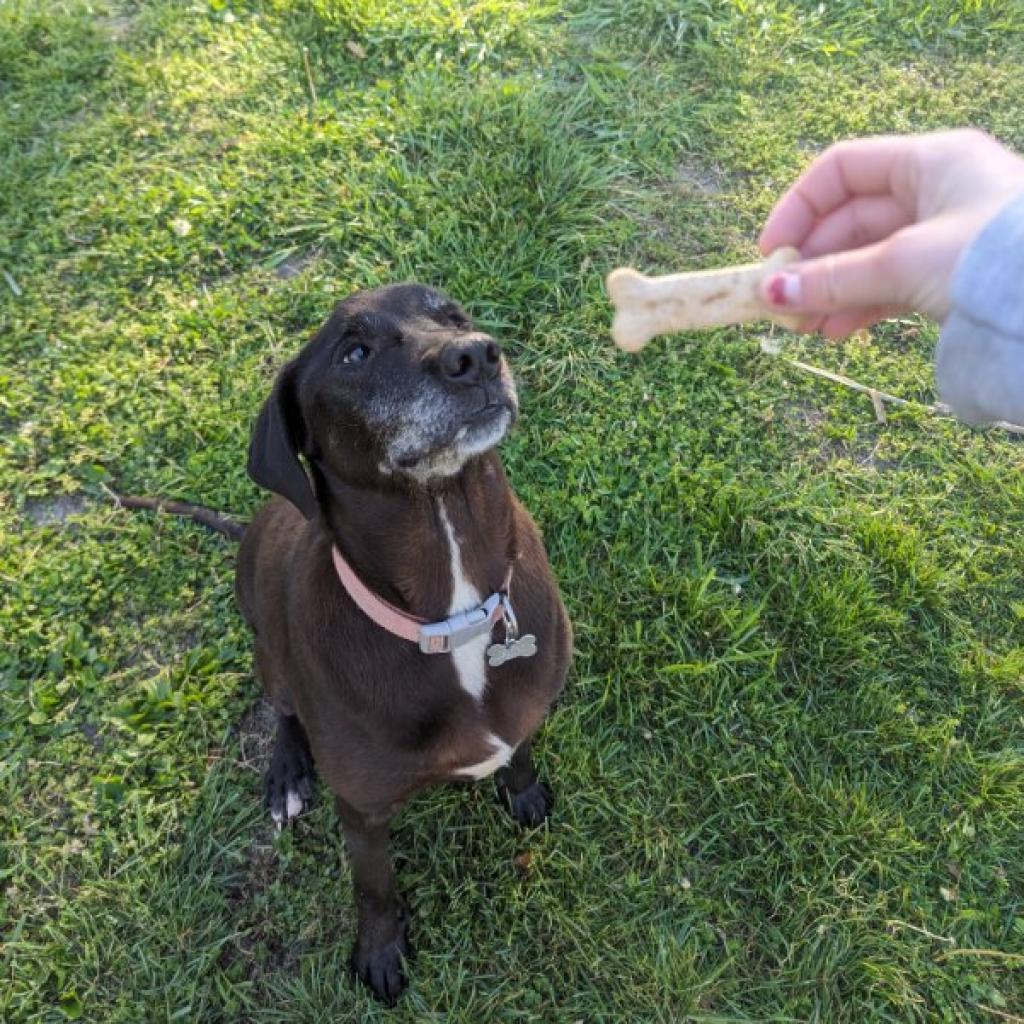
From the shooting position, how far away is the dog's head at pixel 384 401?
7.33 ft

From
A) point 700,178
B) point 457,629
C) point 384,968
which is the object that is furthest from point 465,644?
point 700,178

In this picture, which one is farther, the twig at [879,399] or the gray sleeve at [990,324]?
the twig at [879,399]

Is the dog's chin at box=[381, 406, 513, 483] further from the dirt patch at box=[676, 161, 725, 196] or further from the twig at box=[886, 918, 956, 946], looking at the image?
the dirt patch at box=[676, 161, 725, 196]

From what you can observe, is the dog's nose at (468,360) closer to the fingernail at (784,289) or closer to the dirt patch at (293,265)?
the fingernail at (784,289)

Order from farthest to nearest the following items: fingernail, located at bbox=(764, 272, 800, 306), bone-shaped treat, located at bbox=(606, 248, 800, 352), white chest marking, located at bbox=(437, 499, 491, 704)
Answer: white chest marking, located at bbox=(437, 499, 491, 704) < bone-shaped treat, located at bbox=(606, 248, 800, 352) < fingernail, located at bbox=(764, 272, 800, 306)

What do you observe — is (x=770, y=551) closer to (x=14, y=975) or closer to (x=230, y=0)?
(x=14, y=975)

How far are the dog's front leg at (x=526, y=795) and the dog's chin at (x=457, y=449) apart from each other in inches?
48.9

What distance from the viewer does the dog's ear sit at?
7.72 ft

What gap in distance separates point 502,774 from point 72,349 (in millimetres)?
3084

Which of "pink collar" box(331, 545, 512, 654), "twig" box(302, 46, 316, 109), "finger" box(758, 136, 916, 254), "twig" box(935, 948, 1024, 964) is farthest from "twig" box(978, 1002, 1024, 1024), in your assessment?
"twig" box(302, 46, 316, 109)

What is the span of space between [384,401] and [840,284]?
1.20 metres

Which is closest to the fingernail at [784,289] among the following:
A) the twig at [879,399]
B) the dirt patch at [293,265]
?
the twig at [879,399]

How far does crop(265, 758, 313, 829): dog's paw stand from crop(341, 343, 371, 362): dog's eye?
1.59 metres

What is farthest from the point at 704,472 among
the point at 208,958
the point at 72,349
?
the point at 72,349
